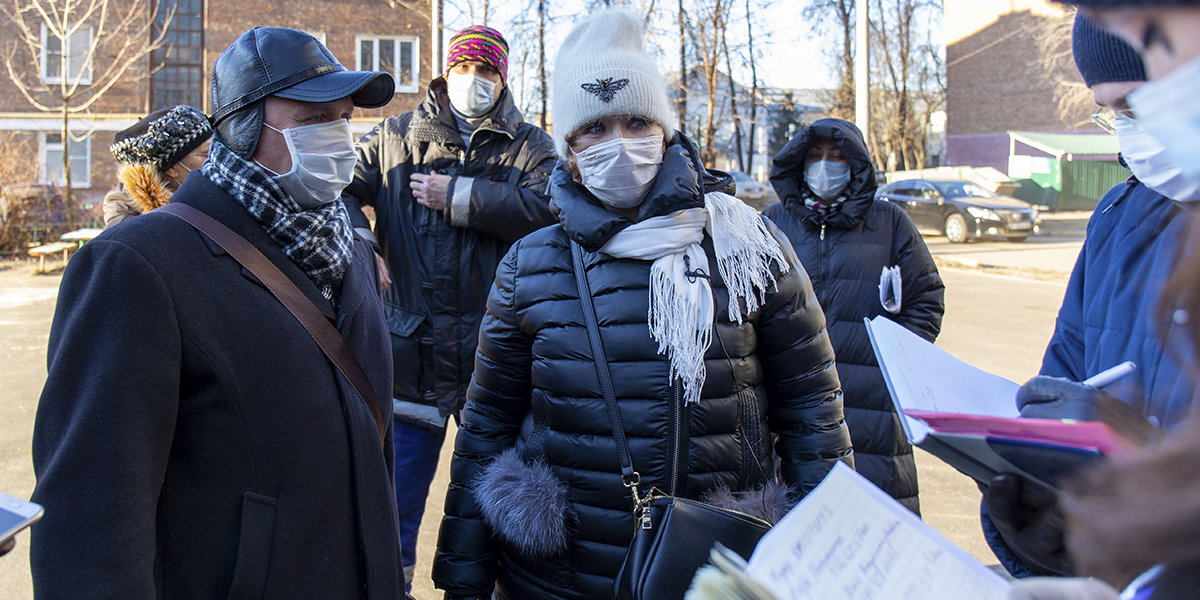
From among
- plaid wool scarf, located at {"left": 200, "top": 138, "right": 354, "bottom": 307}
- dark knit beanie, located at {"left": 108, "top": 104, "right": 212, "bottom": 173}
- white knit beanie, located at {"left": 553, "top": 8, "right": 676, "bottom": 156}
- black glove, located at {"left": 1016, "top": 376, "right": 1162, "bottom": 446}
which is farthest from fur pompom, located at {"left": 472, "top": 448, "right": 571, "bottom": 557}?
dark knit beanie, located at {"left": 108, "top": 104, "right": 212, "bottom": 173}

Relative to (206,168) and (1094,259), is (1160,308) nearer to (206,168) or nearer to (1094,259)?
(1094,259)

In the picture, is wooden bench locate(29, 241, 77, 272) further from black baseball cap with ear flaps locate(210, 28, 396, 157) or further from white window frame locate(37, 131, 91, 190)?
black baseball cap with ear flaps locate(210, 28, 396, 157)

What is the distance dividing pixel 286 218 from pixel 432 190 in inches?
59.0

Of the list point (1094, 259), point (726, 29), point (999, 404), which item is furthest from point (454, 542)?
point (726, 29)

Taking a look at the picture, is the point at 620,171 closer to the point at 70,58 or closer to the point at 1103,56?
the point at 1103,56

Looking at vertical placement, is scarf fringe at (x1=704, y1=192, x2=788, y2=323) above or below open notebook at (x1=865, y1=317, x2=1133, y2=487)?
above

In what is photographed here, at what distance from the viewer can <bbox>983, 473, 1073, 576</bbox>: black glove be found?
1061mm

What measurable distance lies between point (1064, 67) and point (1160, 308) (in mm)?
39276

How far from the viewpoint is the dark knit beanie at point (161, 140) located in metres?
3.05

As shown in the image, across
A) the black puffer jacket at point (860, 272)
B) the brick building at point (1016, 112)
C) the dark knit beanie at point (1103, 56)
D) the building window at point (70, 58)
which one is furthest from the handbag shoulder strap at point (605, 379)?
the brick building at point (1016, 112)

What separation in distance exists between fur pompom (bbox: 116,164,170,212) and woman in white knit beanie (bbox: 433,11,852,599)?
152cm

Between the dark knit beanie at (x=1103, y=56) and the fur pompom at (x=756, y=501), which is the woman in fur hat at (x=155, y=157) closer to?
the fur pompom at (x=756, y=501)

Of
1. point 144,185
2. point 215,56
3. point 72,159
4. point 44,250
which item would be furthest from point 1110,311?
point 72,159

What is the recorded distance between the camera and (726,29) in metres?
21.6
